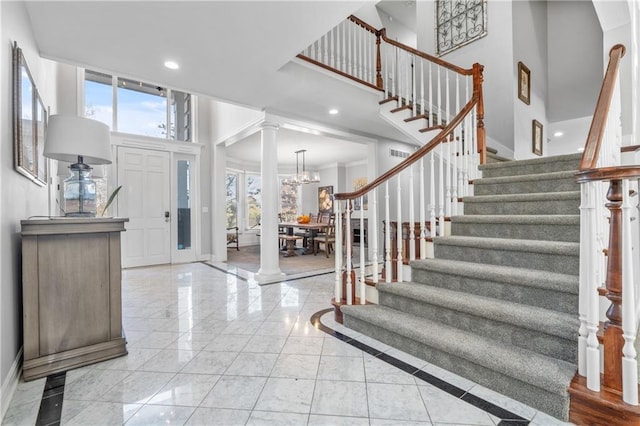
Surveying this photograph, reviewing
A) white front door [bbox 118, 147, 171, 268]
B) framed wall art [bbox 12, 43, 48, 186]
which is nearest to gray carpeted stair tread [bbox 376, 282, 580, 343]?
framed wall art [bbox 12, 43, 48, 186]

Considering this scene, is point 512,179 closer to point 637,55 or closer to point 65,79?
point 637,55

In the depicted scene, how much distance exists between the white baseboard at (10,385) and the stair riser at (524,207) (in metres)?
3.39

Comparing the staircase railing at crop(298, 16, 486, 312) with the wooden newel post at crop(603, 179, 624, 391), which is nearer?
the wooden newel post at crop(603, 179, 624, 391)

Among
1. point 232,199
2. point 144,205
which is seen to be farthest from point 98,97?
point 232,199

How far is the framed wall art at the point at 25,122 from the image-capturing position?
1789mm

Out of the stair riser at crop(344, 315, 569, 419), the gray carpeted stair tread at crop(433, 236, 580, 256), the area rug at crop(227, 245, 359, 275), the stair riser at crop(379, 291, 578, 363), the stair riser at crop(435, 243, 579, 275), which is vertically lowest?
the area rug at crop(227, 245, 359, 275)

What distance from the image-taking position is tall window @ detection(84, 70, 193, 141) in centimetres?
500

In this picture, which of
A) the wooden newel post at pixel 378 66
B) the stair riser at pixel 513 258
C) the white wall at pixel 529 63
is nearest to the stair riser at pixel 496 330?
the stair riser at pixel 513 258

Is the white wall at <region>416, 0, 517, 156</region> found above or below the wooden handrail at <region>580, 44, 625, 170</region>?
above

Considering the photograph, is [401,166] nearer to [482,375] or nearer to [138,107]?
[482,375]

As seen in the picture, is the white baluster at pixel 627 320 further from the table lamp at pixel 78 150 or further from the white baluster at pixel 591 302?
the table lamp at pixel 78 150

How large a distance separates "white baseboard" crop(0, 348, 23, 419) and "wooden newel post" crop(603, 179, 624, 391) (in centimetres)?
278

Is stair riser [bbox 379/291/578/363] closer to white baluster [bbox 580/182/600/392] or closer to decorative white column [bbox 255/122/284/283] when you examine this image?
white baluster [bbox 580/182/600/392]

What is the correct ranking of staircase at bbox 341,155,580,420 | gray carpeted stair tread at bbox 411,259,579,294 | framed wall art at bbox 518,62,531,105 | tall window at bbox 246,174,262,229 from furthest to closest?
tall window at bbox 246,174,262,229 → framed wall art at bbox 518,62,531,105 → gray carpeted stair tread at bbox 411,259,579,294 → staircase at bbox 341,155,580,420
